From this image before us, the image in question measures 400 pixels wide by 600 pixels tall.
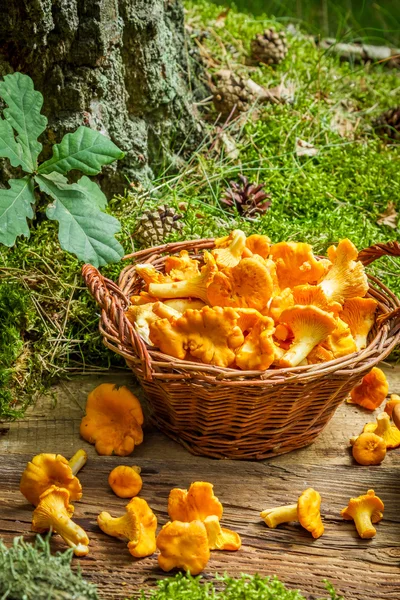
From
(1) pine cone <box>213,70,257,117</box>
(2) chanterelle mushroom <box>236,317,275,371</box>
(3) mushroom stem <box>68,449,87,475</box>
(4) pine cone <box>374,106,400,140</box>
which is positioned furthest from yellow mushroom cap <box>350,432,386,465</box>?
(4) pine cone <box>374,106,400,140</box>

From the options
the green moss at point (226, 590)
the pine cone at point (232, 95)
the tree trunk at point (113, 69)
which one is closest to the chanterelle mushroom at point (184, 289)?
the green moss at point (226, 590)

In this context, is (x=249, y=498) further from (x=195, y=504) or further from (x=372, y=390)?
(x=372, y=390)

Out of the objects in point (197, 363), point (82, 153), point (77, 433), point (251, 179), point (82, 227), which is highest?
point (82, 153)

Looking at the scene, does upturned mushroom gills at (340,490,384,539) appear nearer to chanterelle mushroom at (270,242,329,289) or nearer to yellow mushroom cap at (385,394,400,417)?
yellow mushroom cap at (385,394,400,417)

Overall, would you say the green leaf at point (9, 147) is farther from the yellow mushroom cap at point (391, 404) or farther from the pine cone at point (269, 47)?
the pine cone at point (269, 47)

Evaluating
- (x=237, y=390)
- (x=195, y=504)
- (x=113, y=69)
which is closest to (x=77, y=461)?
(x=195, y=504)

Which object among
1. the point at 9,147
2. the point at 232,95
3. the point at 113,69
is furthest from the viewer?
the point at 232,95
